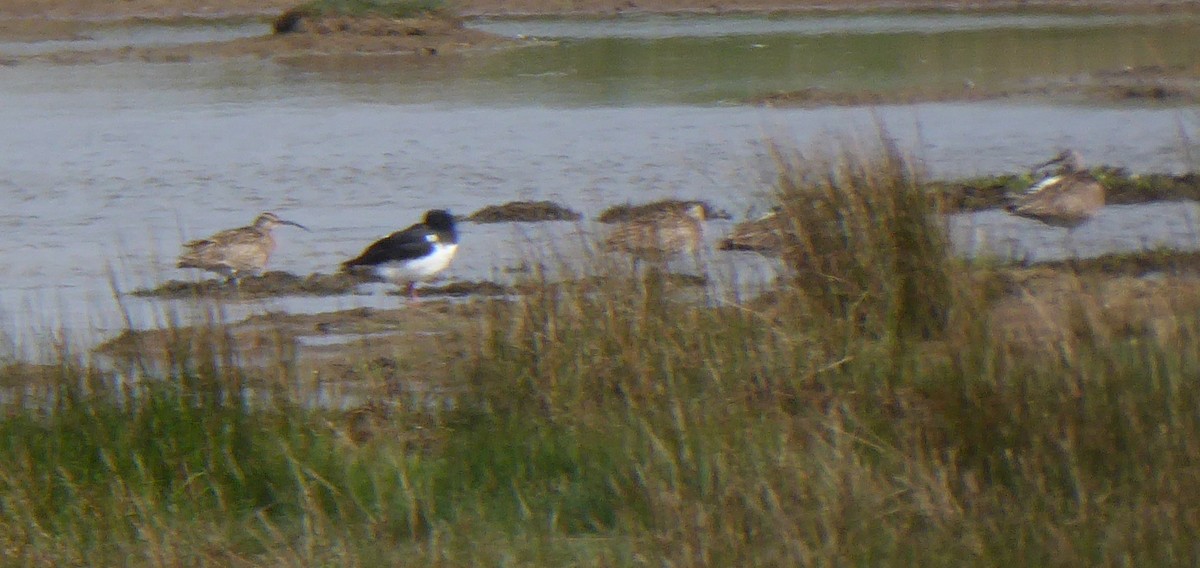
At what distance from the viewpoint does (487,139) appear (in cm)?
1700

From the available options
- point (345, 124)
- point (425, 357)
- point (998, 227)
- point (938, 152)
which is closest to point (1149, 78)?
point (938, 152)

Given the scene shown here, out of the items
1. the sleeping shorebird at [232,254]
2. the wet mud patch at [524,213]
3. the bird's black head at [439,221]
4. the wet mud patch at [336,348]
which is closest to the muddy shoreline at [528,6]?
the wet mud patch at [524,213]

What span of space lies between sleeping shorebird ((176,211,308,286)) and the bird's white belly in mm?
920

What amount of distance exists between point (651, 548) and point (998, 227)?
258 inches

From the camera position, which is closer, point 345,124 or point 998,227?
point 998,227

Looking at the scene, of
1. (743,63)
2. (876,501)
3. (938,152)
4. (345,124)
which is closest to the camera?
(876,501)

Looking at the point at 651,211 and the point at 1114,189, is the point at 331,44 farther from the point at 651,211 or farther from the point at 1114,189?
the point at 651,211

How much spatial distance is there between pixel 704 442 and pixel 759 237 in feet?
9.52

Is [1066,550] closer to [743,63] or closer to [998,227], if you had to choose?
[998,227]

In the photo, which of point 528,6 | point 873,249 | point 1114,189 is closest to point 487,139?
point 1114,189

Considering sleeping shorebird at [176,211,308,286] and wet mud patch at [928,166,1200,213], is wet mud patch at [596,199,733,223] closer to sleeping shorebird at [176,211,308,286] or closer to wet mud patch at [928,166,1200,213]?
wet mud patch at [928,166,1200,213]

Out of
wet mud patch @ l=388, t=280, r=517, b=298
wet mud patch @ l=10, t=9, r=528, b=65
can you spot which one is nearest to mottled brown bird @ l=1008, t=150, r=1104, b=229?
wet mud patch @ l=388, t=280, r=517, b=298

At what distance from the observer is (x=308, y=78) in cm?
2458

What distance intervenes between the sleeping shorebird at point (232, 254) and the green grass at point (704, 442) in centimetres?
326
